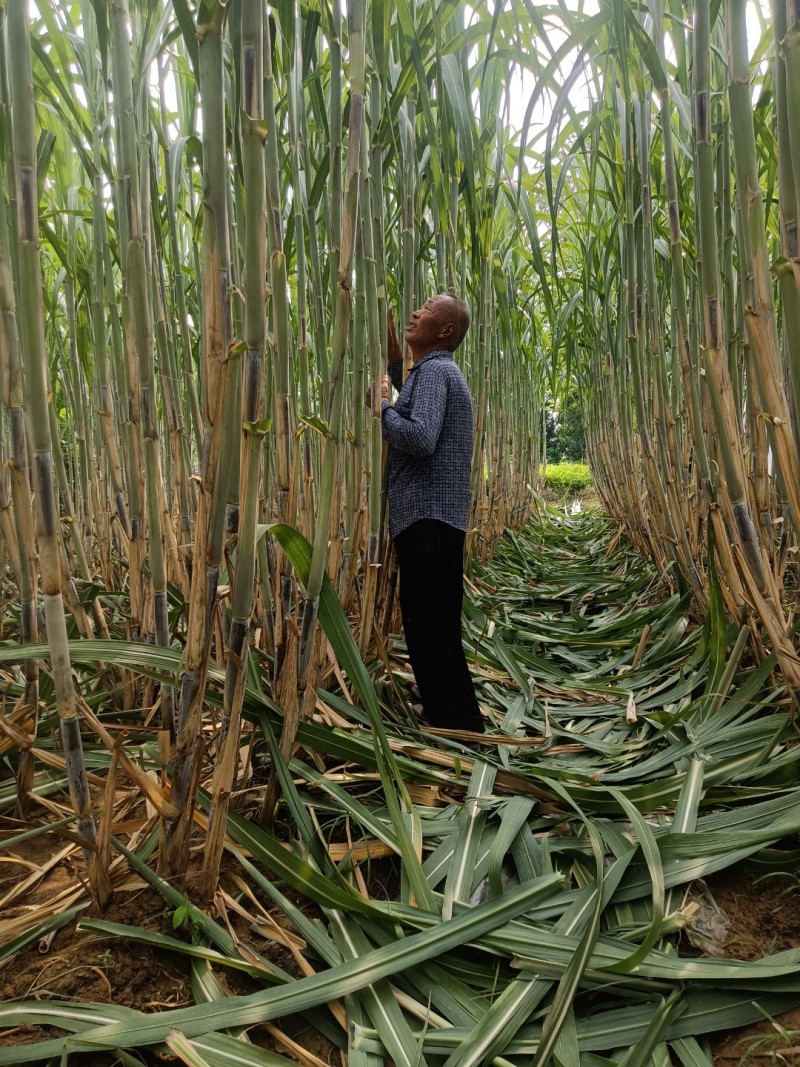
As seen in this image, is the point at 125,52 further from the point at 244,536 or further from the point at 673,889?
the point at 673,889

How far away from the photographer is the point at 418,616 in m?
1.37

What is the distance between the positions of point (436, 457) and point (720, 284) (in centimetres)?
58

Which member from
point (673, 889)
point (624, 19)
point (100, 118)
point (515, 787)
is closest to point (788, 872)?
point (673, 889)

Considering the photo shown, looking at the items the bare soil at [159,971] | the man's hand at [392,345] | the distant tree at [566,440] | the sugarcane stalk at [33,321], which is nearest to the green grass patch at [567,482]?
the distant tree at [566,440]

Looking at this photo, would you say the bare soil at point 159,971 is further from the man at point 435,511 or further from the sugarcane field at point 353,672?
the man at point 435,511

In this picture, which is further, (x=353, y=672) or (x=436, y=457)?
(x=436, y=457)

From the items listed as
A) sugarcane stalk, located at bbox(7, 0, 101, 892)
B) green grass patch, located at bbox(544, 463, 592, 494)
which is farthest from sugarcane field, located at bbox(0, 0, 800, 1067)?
green grass patch, located at bbox(544, 463, 592, 494)

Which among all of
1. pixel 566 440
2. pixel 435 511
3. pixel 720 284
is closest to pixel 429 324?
pixel 435 511

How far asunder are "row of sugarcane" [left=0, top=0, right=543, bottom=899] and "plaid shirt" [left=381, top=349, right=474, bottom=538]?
0.28 ft

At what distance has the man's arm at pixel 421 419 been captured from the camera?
1273 mm

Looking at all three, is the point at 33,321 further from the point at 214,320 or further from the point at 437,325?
the point at 437,325

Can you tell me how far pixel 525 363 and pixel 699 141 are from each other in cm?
363

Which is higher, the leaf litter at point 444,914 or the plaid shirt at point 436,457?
the plaid shirt at point 436,457

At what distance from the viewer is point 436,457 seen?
1.38 meters
